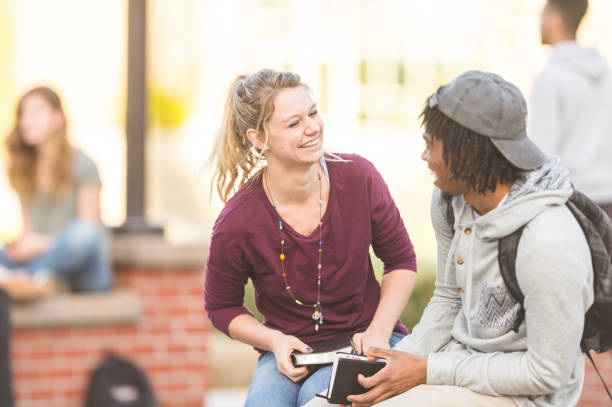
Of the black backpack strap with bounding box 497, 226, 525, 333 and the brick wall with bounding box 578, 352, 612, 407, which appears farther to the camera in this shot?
the brick wall with bounding box 578, 352, 612, 407

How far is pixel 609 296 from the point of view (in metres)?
2.21

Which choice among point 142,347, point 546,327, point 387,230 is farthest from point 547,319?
point 142,347

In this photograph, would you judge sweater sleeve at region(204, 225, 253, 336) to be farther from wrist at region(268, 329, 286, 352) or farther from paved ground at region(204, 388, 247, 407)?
paved ground at region(204, 388, 247, 407)

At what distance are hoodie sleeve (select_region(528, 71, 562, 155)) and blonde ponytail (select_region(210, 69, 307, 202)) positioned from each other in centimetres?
173

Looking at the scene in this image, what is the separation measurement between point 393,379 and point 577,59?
239cm

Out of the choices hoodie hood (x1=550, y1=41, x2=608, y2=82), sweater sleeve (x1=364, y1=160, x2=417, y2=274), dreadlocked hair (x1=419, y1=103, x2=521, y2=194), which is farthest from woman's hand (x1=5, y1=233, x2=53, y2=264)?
dreadlocked hair (x1=419, y1=103, x2=521, y2=194)

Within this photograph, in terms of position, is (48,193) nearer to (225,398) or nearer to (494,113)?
(225,398)

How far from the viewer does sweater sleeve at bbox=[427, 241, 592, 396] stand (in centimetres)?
212

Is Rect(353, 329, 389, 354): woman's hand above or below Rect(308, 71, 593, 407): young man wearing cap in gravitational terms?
below

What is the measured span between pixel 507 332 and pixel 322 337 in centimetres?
59

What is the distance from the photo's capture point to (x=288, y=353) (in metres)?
2.60

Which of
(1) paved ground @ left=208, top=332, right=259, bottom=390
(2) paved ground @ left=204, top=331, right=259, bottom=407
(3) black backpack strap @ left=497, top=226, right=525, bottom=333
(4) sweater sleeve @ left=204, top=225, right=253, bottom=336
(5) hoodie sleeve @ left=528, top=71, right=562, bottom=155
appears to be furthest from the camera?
(1) paved ground @ left=208, top=332, right=259, bottom=390

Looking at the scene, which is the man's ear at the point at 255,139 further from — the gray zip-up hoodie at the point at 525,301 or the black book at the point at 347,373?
the black book at the point at 347,373

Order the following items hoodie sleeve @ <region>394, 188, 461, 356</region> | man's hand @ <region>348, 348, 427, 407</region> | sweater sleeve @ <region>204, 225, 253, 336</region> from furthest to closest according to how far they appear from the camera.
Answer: sweater sleeve @ <region>204, 225, 253, 336</region> < hoodie sleeve @ <region>394, 188, 461, 356</region> < man's hand @ <region>348, 348, 427, 407</region>
